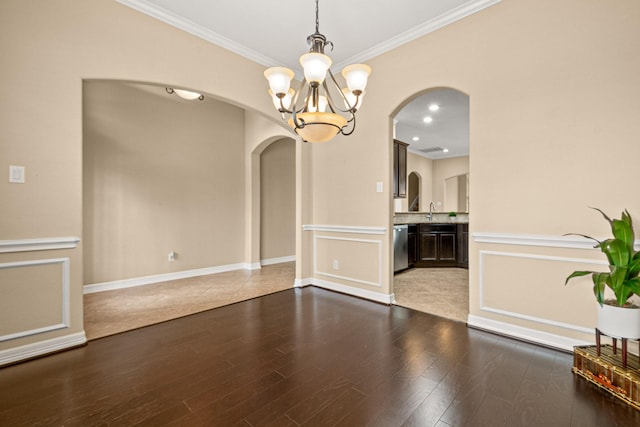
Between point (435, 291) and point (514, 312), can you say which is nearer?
point (514, 312)

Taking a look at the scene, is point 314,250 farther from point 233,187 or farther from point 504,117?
point 504,117

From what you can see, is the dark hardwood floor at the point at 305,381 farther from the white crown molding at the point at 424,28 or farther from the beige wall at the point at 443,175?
the beige wall at the point at 443,175

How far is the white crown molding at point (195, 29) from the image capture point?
108 inches

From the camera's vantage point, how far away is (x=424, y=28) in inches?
121

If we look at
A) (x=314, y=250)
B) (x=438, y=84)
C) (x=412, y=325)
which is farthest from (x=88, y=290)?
(x=438, y=84)

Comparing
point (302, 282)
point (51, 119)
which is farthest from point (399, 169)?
point (51, 119)

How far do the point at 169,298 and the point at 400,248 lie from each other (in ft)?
12.1

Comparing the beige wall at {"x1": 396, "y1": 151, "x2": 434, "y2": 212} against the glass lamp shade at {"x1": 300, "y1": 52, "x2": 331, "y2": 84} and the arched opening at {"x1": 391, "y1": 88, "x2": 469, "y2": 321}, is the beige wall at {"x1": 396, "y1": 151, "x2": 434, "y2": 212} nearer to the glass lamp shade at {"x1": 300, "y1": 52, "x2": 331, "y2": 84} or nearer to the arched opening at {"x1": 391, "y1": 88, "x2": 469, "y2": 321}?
the arched opening at {"x1": 391, "y1": 88, "x2": 469, "y2": 321}

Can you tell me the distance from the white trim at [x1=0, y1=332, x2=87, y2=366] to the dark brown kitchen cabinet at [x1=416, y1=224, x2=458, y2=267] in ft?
17.4

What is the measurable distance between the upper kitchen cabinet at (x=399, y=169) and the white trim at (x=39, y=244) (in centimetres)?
450

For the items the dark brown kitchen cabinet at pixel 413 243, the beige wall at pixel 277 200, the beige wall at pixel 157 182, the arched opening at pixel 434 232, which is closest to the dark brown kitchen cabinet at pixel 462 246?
the arched opening at pixel 434 232

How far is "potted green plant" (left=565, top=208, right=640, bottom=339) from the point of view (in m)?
1.77

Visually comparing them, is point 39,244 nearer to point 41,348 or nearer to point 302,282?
point 41,348

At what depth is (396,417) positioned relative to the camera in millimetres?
1555
